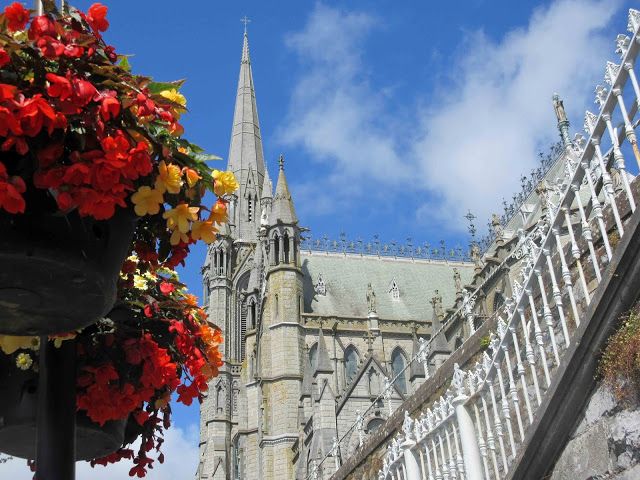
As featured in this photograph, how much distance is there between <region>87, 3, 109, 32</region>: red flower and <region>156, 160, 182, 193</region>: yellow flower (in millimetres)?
589

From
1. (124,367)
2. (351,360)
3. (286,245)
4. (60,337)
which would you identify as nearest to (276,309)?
(286,245)

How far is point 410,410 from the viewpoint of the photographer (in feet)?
32.6

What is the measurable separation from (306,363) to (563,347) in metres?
32.6

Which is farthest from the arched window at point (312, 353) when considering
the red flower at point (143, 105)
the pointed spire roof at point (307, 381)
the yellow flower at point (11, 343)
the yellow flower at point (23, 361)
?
the red flower at point (143, 105)

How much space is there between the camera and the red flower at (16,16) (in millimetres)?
2639

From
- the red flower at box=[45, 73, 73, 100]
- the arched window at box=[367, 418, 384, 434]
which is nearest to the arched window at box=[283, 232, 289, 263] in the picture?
the arched window at box=[367, 418, 384, 434]

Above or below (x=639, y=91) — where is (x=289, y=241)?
above

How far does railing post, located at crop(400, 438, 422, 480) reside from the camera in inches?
280

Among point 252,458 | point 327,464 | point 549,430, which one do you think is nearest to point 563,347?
point 549,430

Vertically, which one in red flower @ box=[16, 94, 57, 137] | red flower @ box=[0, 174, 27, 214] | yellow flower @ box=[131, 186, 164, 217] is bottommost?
red flower @ box=[0, 174, 27, 214]

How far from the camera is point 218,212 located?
3.04 m

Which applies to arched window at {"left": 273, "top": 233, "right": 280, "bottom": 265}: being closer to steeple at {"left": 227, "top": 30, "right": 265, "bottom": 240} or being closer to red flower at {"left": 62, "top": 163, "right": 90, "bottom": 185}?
steeple at {"left": 227, "top": 30, "right": 265, "bottom": 240}

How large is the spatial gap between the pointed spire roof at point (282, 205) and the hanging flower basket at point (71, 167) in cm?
3914

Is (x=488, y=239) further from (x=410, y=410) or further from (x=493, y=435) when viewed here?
(x=493, y=435)
